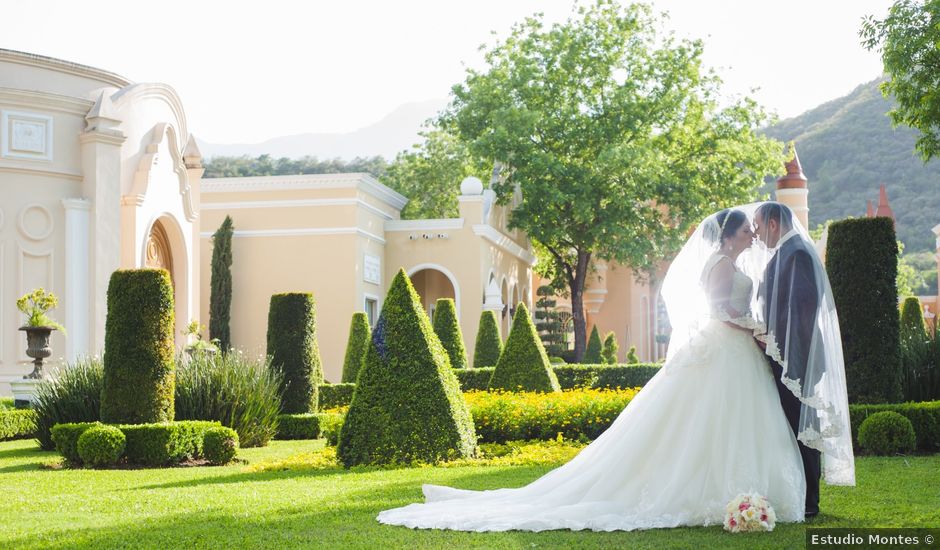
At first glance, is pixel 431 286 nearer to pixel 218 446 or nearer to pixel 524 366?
pixel 524 366

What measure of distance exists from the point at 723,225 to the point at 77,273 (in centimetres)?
1745

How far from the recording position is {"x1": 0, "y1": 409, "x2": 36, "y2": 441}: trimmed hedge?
15.6 meters

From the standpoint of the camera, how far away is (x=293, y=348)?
683 inches

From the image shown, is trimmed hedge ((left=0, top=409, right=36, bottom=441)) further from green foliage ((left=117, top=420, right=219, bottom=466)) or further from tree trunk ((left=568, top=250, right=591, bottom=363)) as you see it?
tree trunk ((left=568, top=250, right=591, bottom=363))

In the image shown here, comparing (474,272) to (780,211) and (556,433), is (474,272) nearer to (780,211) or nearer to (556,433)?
(556,433)

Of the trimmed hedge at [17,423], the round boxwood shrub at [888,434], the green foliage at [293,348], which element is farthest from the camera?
the green foliage at [293,348]

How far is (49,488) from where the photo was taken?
9.49 meters

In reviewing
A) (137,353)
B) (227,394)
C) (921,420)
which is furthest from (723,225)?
(227,394)

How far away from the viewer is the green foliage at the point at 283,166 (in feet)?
204

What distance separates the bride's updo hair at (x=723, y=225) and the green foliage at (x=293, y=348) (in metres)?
11.6

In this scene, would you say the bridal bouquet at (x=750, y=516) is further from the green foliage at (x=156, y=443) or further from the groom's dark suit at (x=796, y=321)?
the green foliage at (x=156, y=443)

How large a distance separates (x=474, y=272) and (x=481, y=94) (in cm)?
864

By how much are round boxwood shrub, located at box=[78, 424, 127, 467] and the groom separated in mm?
8309

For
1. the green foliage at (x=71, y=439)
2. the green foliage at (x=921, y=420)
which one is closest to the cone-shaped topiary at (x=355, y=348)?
the green foliage at (x=71, y=439)
